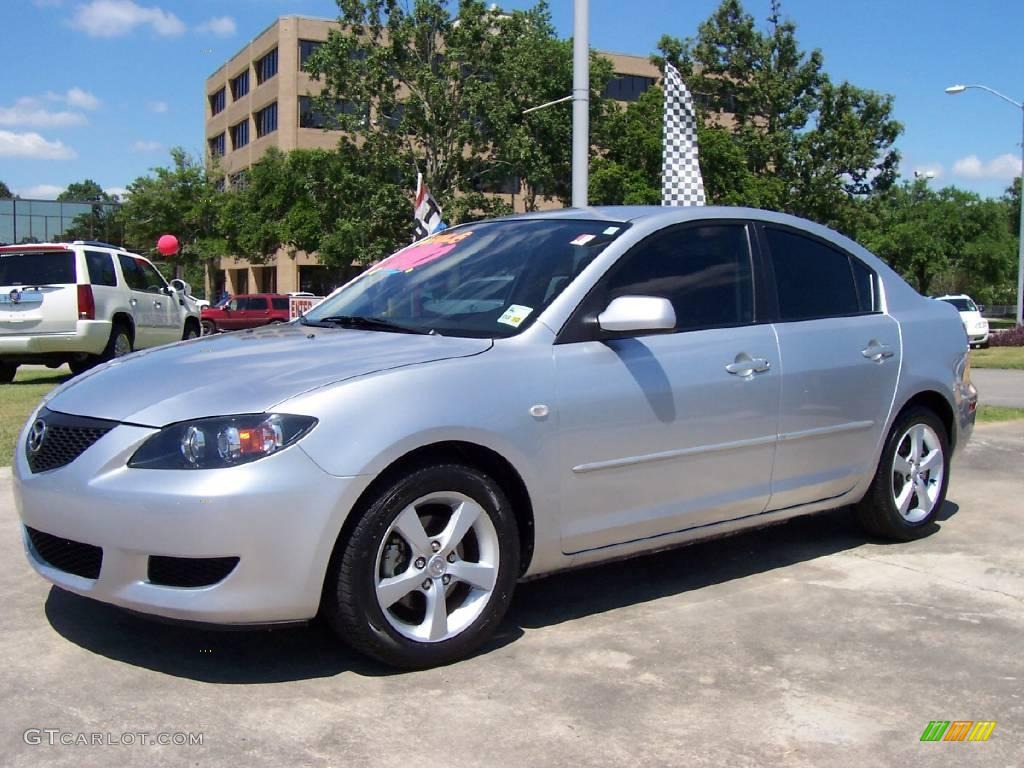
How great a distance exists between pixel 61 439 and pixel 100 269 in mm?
10822

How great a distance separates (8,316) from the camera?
1274cm

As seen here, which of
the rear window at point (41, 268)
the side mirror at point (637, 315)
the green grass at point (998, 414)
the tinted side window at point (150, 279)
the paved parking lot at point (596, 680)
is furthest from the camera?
the tinted side window at point (150, 279)

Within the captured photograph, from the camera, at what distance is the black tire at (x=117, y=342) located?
13.4 meters

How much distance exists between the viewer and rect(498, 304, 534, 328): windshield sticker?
154 inches

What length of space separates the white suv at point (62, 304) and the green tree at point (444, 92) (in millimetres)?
23460

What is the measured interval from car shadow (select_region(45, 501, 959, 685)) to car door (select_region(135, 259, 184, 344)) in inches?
433

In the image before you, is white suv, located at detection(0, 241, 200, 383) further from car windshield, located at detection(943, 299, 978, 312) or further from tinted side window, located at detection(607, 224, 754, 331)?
car windshield, located at detection(943, 299, 978, 312)

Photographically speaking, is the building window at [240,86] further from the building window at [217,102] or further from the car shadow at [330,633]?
the car shadow at [330,633]

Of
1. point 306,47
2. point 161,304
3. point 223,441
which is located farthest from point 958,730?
point 306,47

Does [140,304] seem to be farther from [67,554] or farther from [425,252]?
[67,554]

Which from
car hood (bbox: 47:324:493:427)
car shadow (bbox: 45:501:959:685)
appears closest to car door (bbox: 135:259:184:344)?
car shadow (bbox: 45:501:959:685)

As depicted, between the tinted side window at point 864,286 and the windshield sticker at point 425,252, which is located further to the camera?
the tinted side window at point 864,286

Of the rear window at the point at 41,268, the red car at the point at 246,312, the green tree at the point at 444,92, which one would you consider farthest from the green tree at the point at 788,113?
the rear window at the point at 41,268

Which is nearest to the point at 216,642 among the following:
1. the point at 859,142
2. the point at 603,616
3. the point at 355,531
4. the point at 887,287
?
the point at 355,531
